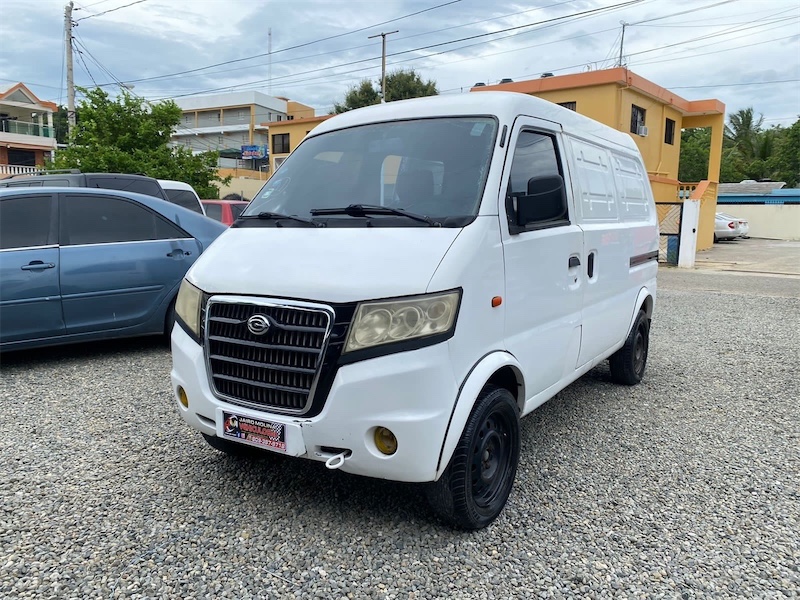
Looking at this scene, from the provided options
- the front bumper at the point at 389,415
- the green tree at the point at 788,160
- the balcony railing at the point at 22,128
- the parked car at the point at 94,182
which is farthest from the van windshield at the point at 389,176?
the green tree at the point at 788,160

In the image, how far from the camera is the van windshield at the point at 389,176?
323 cm

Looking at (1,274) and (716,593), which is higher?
(1,274)

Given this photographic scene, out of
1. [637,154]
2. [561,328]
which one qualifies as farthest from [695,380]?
[561,328]

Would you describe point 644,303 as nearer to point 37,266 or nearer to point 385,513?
point 385,513

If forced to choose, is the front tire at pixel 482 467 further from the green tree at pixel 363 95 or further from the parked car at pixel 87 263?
the green tree at pixel 363 95

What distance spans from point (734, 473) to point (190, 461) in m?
3.35

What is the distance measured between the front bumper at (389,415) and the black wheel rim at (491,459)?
0.37 metres

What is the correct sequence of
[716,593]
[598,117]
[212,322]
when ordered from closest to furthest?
1. [716,593]
2. [212,322]
3. [598,117]

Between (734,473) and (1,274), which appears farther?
(1,274)

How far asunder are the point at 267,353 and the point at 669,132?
25031 mm

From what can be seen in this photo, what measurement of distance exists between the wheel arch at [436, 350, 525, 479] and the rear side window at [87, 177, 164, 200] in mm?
8260

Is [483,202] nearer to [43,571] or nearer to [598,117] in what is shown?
[43,571]

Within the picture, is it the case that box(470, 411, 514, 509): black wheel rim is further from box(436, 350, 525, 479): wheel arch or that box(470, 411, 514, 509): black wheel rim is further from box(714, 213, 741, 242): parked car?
box(714, 213, 741, 242): parked car

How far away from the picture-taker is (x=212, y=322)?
3.07 meters
